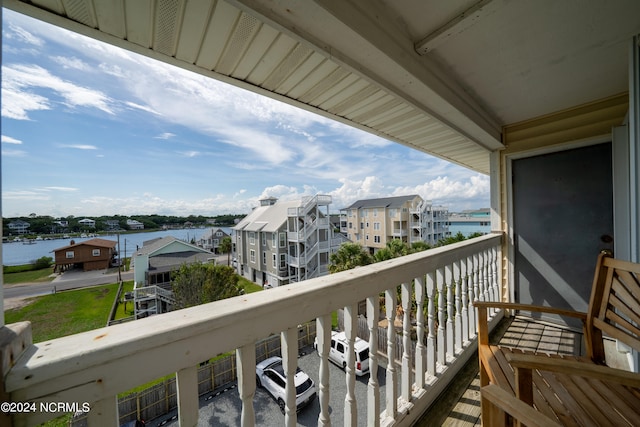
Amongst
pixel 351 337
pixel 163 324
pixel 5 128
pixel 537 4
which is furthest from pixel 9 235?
pixel 537 4

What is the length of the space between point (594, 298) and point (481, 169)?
13.3 feet

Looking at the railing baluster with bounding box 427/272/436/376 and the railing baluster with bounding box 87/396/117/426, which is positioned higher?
the railing baluster with bounding box 87/396/117/426

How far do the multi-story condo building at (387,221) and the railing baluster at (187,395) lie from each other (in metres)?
14.8

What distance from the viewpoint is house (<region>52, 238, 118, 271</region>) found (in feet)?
4.88

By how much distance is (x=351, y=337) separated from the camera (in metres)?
0.99

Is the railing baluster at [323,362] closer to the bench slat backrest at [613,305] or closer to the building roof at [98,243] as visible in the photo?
the bench slat backrest at [613,305]

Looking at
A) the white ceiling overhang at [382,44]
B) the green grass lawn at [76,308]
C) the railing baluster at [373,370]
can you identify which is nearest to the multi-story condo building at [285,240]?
the green grass lawn at [76,308]

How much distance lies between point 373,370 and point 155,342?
933mm

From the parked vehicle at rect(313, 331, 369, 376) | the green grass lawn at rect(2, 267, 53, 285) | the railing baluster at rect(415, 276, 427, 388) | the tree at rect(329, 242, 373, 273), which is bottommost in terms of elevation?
the tree at rect(329, 242, 373, 273)

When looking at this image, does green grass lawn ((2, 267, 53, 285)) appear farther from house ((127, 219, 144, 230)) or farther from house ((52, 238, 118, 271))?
house ((127, 219, 144, 230))

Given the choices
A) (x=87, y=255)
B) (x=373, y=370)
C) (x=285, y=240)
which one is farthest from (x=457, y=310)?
(x=285, y=240)

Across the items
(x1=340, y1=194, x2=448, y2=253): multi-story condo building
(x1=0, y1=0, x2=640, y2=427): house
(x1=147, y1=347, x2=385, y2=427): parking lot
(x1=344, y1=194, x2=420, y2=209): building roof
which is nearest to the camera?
(x1=0, y1=0, x2=640, y2=427): house

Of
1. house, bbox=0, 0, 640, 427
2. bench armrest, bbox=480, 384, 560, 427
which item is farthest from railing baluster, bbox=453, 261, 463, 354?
bench armrest, bbox=480, 384, 560, 427

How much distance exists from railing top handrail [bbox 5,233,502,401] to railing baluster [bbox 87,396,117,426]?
0.06ft
